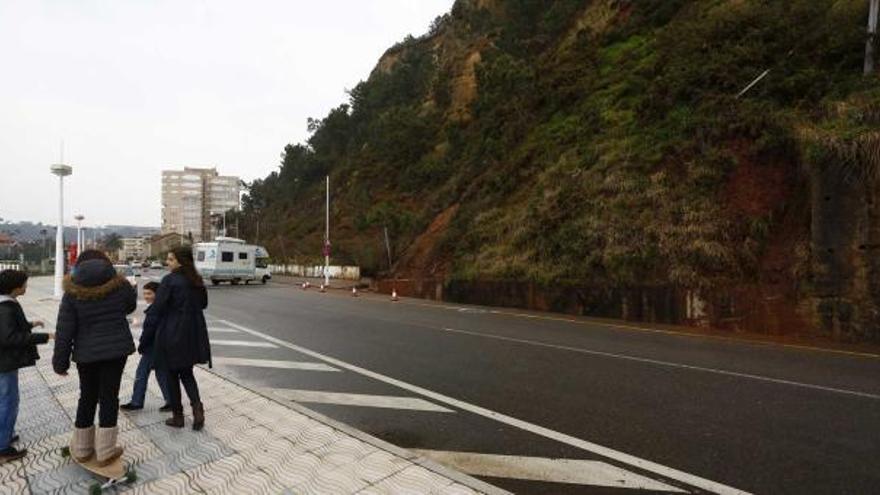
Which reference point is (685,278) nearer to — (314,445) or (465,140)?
(314,445)

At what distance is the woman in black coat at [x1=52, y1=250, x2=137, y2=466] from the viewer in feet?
13.2

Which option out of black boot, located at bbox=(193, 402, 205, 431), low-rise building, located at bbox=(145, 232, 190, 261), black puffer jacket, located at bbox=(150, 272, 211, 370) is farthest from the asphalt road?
low-rise building, located at bbox=(145, 232, 190, 261)

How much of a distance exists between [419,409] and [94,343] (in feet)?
11.0

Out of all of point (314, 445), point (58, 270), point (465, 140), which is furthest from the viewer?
point (465, 140)

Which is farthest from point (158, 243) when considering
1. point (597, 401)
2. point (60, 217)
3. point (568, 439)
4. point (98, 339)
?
point (568, 439)

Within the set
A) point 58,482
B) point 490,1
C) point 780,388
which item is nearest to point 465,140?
point 490,1

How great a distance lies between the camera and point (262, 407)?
6027 millimetres

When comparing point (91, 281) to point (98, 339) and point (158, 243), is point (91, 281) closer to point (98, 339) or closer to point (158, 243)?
point (98, 339)

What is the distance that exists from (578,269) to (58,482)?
50.1ft

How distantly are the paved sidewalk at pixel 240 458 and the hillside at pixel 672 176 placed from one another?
1141 centimetres

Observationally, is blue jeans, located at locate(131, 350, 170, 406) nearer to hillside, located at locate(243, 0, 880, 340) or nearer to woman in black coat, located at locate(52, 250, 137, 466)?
woman in black coat, located at locate(52, 250, 137, 466)

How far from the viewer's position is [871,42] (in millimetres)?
15992

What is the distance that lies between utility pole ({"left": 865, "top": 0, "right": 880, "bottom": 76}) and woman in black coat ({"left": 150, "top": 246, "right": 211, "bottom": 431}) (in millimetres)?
18902

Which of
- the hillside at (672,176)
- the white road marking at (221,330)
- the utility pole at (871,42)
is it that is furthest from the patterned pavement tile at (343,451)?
the utility pole at (871,42)
